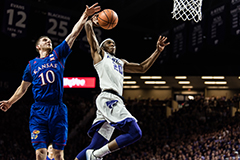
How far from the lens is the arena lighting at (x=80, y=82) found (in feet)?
73.4

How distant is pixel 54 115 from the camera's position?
170 inches

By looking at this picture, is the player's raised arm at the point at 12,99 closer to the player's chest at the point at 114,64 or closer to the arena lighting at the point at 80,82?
the player's chest at the point at 114,64

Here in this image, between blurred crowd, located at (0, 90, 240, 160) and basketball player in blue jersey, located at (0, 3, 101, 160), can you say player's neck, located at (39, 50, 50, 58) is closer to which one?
basketball player in blue jersey, located at (0, 3, 101, 160)

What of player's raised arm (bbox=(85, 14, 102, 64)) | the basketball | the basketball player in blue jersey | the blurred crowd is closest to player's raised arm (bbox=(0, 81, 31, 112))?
the basketball player in blue jersey

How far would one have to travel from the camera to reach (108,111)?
4562 millimetres

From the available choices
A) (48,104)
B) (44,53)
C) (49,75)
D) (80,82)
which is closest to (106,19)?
(44,53)

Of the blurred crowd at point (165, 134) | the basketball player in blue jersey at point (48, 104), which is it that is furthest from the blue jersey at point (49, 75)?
the blurred crowd at point (165, 134)

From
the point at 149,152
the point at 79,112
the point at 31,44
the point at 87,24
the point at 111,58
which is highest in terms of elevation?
the point at 31,44

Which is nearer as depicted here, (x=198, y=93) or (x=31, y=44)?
(x=31, y=44)

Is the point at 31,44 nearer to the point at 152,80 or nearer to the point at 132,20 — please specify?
the point at 132,20

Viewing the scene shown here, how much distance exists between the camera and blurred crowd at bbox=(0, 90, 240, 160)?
1366cm

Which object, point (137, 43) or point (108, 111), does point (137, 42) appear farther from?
point (108, 111)

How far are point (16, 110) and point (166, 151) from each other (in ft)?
33.4

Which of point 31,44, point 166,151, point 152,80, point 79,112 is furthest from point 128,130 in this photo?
point 152,80
